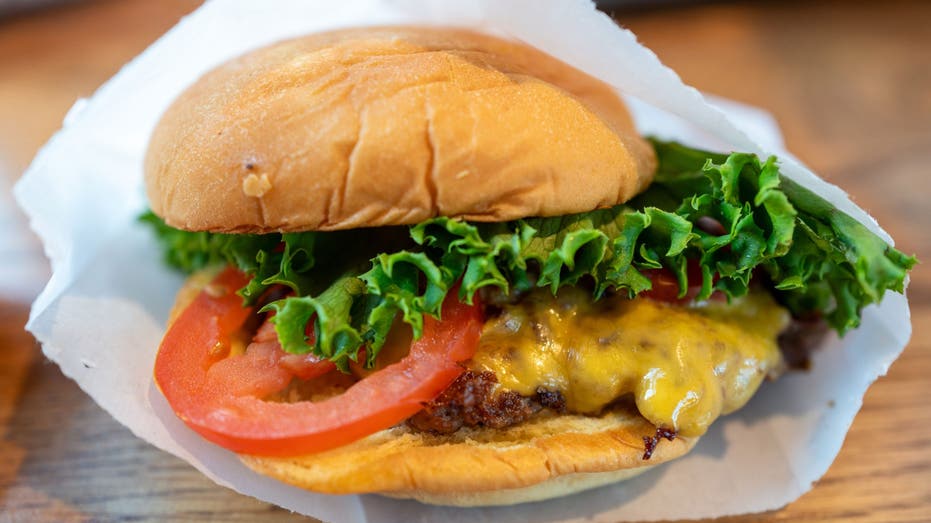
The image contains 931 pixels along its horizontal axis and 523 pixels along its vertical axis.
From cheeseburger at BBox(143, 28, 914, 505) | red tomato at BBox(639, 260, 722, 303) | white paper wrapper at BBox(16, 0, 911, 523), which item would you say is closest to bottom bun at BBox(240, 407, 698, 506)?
cheeseburger at BBox(143, 28, 914, 505)

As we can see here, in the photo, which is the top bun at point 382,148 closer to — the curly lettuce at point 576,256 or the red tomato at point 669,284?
the curly lettuce at point 576,256

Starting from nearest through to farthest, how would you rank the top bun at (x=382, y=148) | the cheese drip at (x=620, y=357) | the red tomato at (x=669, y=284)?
1. the top bun at (x=382, y=148)
2. the cheese drip at (x=620, y=357)
3. the red tomato at (x=669, y=284)

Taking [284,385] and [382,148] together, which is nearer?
[382,148]

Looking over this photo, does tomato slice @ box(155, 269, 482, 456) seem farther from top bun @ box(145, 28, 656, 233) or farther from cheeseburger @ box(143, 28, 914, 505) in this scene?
top bun @ box(145, 28, 656, 233)

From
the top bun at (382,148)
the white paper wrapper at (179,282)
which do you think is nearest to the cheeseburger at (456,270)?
the top bun at (382,148)

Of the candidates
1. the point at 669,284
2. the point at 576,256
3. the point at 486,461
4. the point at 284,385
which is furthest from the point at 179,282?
the point at 669,284

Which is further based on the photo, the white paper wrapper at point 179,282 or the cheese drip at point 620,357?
the white paper wrapper at point 179,282

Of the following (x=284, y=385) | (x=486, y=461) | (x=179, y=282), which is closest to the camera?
(x=486, y=461)

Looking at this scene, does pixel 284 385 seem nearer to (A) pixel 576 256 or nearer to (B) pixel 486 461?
(B) pixel 486 461
